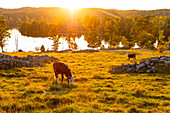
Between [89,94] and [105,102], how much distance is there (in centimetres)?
153

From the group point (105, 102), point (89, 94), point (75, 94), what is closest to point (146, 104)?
point (105, 102)

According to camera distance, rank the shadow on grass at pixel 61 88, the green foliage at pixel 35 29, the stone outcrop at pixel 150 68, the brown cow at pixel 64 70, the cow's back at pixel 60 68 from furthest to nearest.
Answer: the green foliage at pixel 35 29, the stone outcrop at pixel 150 68, the cow's back at pixel 60 68, the brown cow at pixel 64 70, the shadow on grass at pixel 61 88

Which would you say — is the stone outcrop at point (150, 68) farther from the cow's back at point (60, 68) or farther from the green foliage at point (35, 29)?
the green foliage at point (35, 29)

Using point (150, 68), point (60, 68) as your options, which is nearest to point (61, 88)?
point (60, 68)

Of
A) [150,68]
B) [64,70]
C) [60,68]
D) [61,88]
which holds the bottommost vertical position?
[61,88]

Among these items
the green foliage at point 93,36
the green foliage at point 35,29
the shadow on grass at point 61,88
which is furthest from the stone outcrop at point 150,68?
the green foliage at point 35,29

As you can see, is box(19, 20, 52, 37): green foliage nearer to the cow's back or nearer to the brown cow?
the cow's back

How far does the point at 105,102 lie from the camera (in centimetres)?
985

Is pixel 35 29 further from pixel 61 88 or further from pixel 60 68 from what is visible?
pixel 61 88

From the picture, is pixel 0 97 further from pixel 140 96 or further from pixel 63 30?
pixel 63 30

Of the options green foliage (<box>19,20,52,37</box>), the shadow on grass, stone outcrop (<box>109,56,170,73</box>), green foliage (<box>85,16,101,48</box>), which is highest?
green foliage (<box>19,20,52,37</box>)

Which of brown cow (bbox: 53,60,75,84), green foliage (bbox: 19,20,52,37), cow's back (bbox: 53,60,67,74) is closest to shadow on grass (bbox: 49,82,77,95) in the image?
brown cow (bbox: 53,60,75,84)

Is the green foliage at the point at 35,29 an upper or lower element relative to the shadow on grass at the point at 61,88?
upper

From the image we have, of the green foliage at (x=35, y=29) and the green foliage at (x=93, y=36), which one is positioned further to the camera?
the green foliage at (x=35, y=29)
